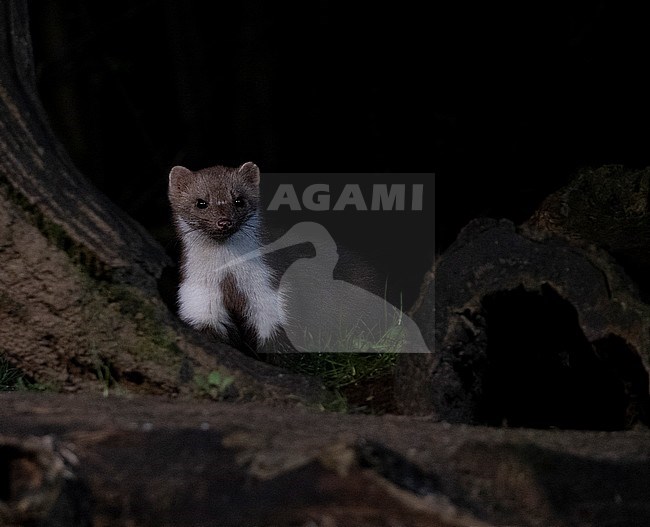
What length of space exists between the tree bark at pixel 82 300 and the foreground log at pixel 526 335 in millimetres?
607

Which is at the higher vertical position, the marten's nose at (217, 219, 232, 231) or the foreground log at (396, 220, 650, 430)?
the marten's nose at (217, 219, 232, 231)

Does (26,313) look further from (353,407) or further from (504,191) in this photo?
(504,191)

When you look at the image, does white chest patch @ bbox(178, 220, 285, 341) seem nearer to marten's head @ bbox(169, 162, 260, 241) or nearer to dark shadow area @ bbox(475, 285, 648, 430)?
marten's head @ bbox(169, 162, 260, 241)

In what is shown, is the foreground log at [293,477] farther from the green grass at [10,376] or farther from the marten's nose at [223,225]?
the marten's nose at [223,225]

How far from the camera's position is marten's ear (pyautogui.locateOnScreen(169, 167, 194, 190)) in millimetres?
6738

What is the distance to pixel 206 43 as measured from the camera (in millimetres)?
12750

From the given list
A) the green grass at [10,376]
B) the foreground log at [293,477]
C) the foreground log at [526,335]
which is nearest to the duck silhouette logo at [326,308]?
the foreground log at [526,335]

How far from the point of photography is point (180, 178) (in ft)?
22.2

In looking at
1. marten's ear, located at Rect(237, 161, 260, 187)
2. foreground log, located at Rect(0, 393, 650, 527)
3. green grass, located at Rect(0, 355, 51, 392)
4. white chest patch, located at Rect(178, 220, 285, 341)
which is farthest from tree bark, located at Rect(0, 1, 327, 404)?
foreground log, located at Rect(0, 393, 650, 527)

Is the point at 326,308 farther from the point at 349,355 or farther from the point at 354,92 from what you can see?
the point at 354,92

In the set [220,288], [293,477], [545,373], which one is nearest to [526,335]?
[545,373]

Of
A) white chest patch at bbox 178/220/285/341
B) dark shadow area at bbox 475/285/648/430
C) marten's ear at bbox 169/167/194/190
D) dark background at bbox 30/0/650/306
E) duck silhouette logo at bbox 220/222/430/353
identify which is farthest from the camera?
dark background at bbox 30/0/650/306

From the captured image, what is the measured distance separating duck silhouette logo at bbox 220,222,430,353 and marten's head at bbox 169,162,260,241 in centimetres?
22

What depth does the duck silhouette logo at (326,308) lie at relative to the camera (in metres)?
6.14
